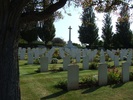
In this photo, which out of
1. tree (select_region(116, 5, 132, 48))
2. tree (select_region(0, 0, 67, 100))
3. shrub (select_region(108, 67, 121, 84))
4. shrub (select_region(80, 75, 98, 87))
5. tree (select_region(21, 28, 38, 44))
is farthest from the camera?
tree (select_region(116, 5, 132, 48))

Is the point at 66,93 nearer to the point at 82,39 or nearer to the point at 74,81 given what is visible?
the point at 74,81

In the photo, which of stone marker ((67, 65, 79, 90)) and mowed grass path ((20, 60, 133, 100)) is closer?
mowed grass path ((20, 60, 133, 100))

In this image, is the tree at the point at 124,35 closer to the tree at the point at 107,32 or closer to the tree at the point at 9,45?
the tree at the point at 107,32

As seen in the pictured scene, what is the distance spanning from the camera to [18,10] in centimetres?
613

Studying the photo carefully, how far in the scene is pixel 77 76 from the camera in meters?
9.65

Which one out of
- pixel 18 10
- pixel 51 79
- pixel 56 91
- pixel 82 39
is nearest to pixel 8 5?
pixel 18 10

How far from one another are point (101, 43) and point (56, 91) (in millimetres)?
51919

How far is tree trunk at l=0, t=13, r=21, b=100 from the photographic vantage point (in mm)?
6141

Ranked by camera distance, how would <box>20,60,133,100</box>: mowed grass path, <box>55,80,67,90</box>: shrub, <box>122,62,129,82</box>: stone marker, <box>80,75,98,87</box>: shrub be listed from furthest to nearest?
1. <box>122,62,129,82</box>: stone marker
2. <box>80,75,98,87</box>: shrub
3. <box>55,80,67,90</box>: shrub
4. <box>20,60,133,100</box>: mowed grass path

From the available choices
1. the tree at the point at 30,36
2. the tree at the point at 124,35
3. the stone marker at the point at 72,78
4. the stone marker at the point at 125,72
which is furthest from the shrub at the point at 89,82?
the tree at the point at 124,35

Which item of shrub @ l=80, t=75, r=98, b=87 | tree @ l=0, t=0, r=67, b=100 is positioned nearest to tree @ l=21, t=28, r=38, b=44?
shrub @ l=80, t=75, r=98, b=87

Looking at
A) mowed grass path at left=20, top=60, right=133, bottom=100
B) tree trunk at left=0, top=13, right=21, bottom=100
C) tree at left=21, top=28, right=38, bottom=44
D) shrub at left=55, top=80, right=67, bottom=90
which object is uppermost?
tree at left=21, top=28, right=38, bottom=44

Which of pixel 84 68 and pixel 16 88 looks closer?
pixel 16 88

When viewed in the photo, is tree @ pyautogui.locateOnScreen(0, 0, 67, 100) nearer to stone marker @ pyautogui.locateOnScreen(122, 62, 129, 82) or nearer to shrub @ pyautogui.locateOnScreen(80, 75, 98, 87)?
shrub @ pyautogui.locateOnScreen(80, 75, 98, 87)
